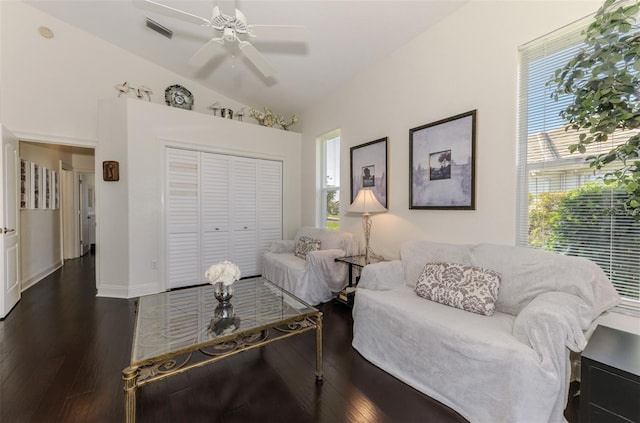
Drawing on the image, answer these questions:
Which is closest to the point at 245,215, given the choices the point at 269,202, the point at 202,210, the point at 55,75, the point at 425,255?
the point at 269,202

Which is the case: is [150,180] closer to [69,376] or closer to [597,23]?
[69,376]

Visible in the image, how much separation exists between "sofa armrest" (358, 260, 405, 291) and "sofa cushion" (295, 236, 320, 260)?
1327 mm

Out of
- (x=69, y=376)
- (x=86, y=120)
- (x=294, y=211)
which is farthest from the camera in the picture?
(x=294, y=211)

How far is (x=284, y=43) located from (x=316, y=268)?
8.67 ft

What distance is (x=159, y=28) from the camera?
3.05 meters

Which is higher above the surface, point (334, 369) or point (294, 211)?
point (294, 211)

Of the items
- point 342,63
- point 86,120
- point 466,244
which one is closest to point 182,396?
point 466,244

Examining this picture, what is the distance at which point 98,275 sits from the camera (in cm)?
341

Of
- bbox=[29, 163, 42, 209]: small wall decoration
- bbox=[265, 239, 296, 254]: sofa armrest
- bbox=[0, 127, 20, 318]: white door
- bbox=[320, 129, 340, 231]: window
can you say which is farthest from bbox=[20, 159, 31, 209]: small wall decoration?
bbox=[320, 129, 340, 231]: window

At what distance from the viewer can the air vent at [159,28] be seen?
296 cm

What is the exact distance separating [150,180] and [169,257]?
106 centimetres

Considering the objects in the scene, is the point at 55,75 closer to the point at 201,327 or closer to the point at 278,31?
the point at 278,31

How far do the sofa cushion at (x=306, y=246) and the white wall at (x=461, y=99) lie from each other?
601 mm

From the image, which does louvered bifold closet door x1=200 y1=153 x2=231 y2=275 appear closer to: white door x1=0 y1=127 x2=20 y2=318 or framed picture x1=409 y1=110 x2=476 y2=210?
white door x1=0 y1=127 x2=20 y2=318
